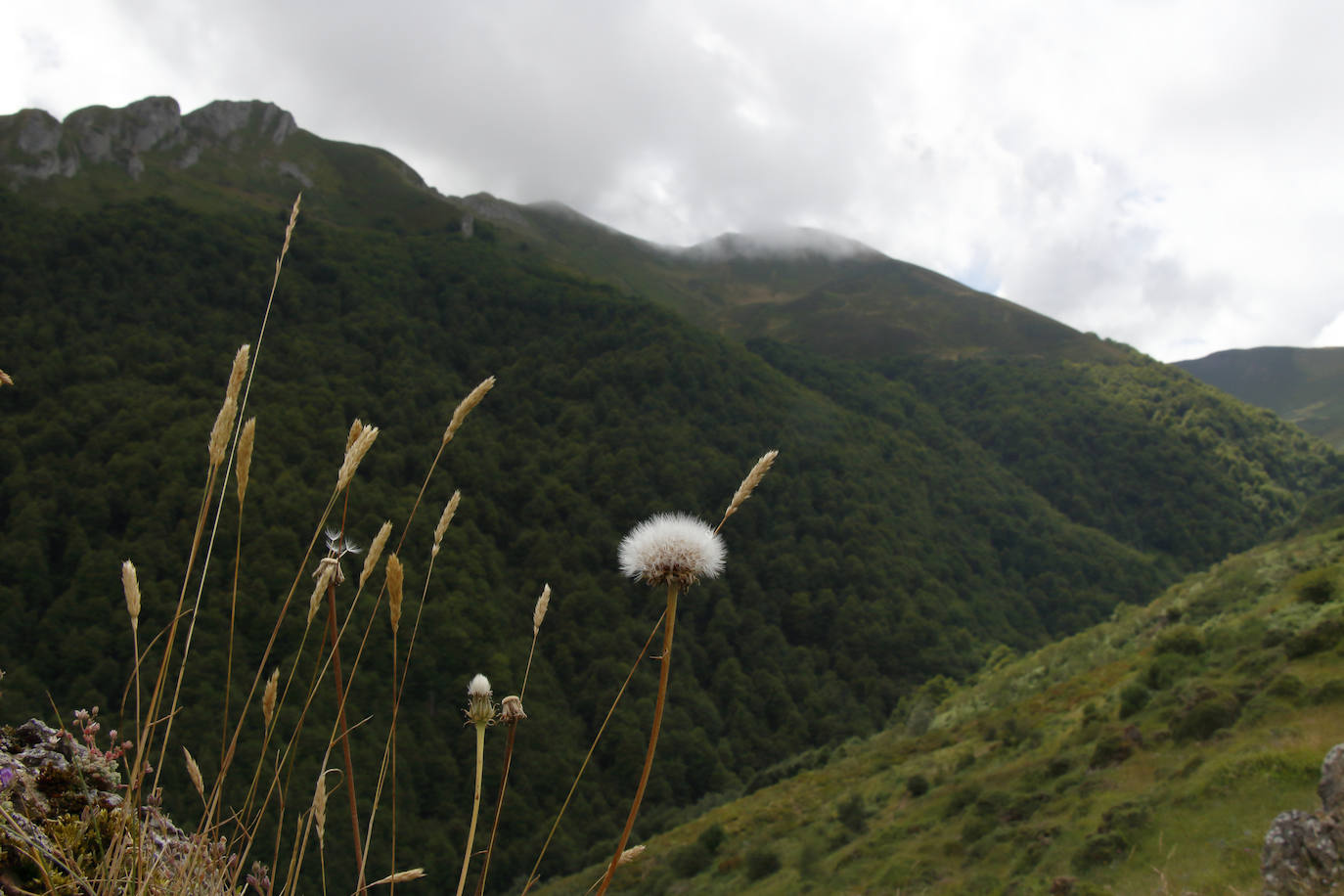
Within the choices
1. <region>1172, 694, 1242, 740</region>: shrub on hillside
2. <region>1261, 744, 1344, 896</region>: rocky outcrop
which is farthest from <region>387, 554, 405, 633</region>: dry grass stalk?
<region>1172, 694, 1242, 740</region>: shrub on hillside

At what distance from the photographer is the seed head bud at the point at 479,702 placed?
130cm

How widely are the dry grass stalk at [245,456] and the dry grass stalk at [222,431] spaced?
27mm

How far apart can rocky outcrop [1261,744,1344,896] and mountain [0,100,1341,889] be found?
32062 millimetres

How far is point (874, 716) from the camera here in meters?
70.1

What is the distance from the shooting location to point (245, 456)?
1.20 metres

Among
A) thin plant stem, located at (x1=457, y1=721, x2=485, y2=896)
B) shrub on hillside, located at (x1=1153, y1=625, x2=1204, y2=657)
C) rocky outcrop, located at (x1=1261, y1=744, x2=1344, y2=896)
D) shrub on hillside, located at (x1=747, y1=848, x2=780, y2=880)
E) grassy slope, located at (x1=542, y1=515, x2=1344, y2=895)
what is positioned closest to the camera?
thin plant stem, located at (x1=457, y1=721, x2=485, y2=896)

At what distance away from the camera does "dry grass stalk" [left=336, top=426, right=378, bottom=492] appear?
127 centimetres

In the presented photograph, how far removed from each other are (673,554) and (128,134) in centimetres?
15224

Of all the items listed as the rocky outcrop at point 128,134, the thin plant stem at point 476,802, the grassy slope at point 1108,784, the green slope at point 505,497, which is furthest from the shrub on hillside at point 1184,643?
the rocky outcrop at point 128,134

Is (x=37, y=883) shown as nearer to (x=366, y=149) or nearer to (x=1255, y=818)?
(x=1255, y=818)

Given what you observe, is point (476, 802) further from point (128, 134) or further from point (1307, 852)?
point (128, 134)

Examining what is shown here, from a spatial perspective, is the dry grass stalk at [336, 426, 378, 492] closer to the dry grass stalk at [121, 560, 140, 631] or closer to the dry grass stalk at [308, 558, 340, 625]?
the dry grass stalk at [308, 558, 340, 625]

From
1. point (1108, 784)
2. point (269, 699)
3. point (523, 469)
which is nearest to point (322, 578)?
point (269, 699)

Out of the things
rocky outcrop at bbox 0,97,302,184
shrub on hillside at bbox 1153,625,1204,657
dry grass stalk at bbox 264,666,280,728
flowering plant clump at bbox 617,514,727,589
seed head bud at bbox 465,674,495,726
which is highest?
rocky outcrop at bbox 0,97,302,184
